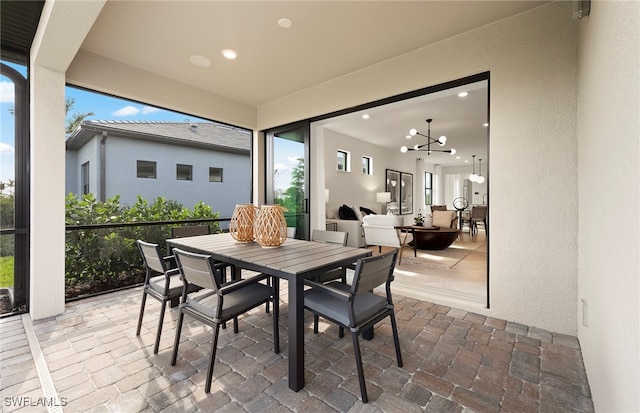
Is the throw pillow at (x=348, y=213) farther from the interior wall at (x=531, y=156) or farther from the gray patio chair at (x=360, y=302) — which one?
the gray patio chair at (x=360, y=302)

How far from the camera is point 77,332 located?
2330 mm

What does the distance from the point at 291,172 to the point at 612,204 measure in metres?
3.82

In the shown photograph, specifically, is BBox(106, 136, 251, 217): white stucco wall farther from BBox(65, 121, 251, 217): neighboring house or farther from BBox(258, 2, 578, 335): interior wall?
BBox(258, 2, 578, 335): interior wall

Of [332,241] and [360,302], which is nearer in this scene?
[360,302]

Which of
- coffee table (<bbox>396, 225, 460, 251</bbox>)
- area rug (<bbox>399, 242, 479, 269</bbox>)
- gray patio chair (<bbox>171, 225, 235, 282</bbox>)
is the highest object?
gray patio chair (<bbox>171, 225, 235, 282</bbox>)

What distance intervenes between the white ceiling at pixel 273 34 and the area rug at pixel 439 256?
3309 mm

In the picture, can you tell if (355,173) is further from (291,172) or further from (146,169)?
(146,169)

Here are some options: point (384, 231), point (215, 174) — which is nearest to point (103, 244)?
point (384, 231)

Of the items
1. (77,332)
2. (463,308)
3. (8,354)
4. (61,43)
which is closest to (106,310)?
(77,332)

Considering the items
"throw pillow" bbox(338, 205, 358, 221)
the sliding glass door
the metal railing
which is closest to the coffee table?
"throw pillow" bbox(338, 205, 358, 221)

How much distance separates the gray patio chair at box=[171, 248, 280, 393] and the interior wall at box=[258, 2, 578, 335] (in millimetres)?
2181

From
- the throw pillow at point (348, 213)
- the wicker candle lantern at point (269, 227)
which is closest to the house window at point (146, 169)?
the throw pillow at point (348, 213)

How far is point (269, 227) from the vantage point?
7.70 feet

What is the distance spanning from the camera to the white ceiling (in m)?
2.30
